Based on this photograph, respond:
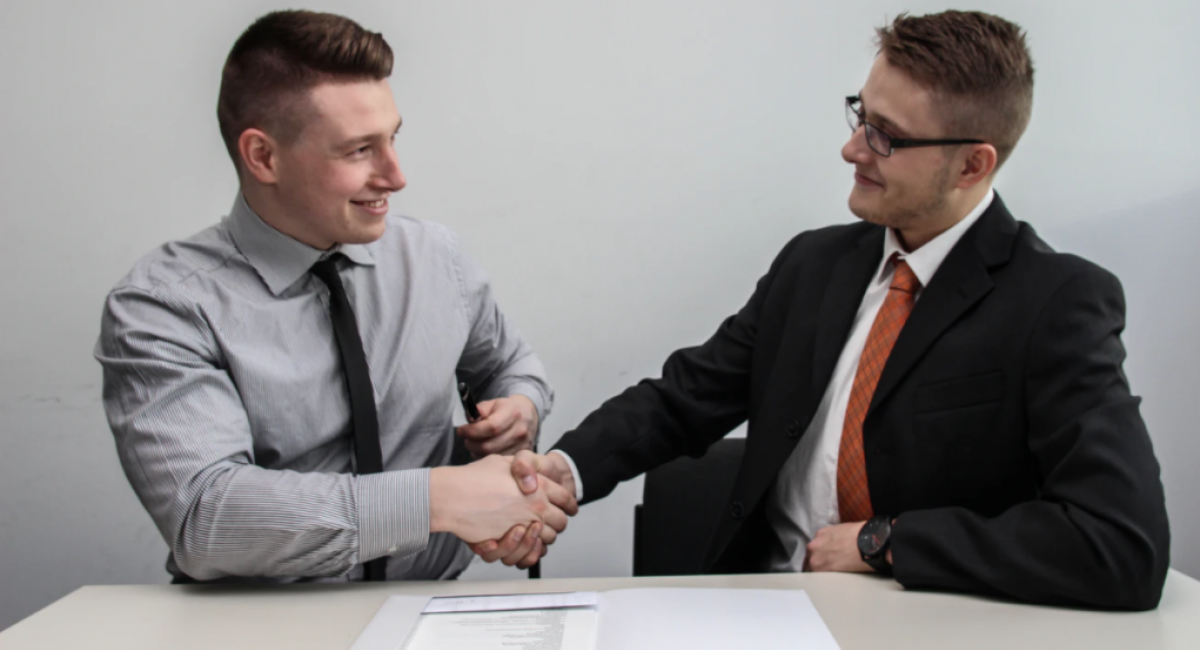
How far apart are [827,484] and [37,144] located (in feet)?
7.42

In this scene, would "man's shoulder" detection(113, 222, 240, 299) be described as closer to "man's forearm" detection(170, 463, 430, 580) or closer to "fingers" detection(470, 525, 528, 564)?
"man's forearm" detection(170, 463, 430, 580)

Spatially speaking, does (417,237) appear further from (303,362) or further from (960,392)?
(960,392)

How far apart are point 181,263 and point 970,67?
4.61ft

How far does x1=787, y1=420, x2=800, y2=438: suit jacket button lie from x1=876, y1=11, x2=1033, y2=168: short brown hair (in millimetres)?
579

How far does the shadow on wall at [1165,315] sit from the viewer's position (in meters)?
2.55

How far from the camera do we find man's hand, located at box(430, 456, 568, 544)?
1416 millimetres

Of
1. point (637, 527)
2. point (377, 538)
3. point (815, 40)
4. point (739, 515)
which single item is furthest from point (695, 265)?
point (377, 538)

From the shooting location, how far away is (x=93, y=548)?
2.53 m

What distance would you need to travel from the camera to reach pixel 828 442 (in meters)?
1.62

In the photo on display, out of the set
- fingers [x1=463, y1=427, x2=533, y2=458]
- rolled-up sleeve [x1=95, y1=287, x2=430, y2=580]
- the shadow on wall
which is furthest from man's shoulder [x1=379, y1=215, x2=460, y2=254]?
the shadow on wall

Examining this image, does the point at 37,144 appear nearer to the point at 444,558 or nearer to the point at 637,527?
the point at 444,558

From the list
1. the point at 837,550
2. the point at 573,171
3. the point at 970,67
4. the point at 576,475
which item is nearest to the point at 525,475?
the point at 576,475

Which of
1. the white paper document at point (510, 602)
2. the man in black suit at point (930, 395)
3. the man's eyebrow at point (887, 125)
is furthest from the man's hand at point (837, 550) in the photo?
the man's eyebrow at point (887, 125)

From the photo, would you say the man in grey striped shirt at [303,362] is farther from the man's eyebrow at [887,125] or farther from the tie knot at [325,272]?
the man's eyebrow at [887,125]
